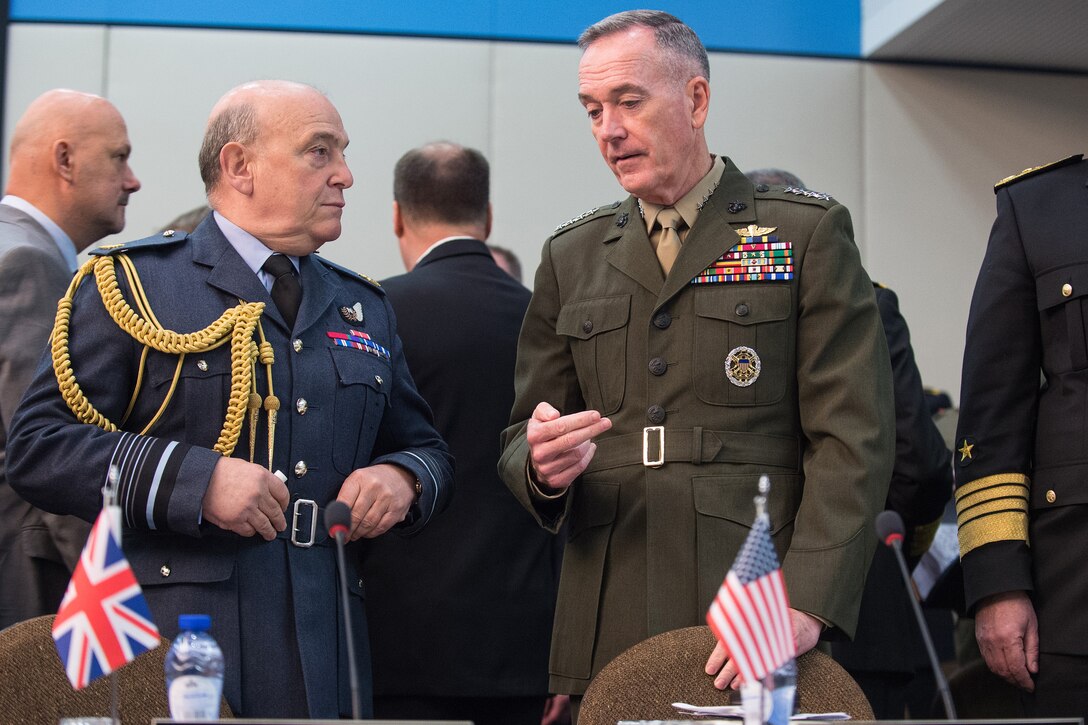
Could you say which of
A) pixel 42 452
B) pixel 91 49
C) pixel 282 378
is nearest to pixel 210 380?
pixel 282 378

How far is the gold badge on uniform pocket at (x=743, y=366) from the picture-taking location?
2.35 m

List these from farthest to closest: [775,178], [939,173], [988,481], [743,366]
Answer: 1. [939,173]
2. [775,178]
3. [988,481]
4. [743,366]

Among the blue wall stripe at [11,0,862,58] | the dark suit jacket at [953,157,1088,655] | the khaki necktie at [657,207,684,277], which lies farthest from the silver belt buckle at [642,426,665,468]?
the blue wall stripe at [11,0,862,58]

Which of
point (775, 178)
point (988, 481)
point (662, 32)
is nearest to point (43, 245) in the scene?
point (662, 32)

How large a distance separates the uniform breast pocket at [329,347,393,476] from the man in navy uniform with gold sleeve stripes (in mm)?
1077

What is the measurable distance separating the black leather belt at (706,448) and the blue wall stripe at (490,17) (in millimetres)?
3854

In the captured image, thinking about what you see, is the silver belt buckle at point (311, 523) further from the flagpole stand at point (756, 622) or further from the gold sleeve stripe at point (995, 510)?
the gold sleeve stripe at point (995, 510)

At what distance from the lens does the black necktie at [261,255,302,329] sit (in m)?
2.41

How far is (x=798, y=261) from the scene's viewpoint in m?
2.39

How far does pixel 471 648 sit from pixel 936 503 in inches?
48.5

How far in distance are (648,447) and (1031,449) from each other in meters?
0.71

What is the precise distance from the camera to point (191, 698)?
5.34 ft

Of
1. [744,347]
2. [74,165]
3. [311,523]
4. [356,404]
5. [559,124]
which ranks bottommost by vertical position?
[311,523]

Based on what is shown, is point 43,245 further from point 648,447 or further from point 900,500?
point 900,500
